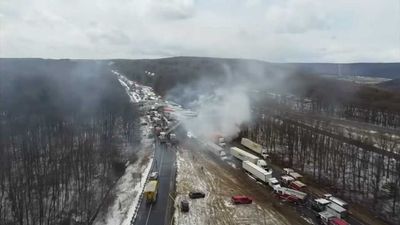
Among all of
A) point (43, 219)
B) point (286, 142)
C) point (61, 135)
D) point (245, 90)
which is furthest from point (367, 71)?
point (43, 219)

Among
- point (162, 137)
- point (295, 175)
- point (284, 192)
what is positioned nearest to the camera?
point (284, 192)

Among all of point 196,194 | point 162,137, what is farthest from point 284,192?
point 162,137

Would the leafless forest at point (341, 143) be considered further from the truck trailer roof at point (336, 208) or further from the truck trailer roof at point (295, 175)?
the truck trailer roof at point (336, 208)

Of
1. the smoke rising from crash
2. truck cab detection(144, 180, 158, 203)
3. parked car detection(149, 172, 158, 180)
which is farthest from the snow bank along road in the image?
the smoke rising from crash

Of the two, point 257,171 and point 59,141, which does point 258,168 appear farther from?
point 59,141

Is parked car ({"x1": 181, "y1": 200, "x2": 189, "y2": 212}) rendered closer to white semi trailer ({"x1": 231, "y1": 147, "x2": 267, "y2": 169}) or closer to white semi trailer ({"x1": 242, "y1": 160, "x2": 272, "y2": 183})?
white semi trailer ({"x1": 242, "y1": 160, "x2": 272, "y2": 183})

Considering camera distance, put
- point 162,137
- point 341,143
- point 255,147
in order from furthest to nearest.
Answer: point 162,137, point 255,147, point 341,143

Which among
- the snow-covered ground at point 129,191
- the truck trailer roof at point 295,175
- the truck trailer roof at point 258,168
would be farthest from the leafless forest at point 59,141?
the truck trailer roof at point 295,175
